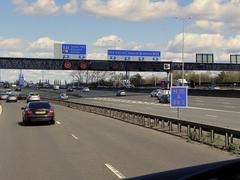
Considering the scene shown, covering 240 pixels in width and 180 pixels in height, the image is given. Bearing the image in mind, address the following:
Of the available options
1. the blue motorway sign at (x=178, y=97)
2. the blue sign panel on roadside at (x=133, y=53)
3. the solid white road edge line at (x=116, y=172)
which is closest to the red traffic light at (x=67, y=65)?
the blue sign panel on roadside at (x=133, y=53)

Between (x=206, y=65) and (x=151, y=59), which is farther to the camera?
(x=206, y=65)

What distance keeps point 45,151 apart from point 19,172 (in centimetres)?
414

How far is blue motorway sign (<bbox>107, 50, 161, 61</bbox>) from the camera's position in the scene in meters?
84.8

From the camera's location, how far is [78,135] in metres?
20.9

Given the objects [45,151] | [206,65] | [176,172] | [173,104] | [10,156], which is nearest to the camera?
[176,172]

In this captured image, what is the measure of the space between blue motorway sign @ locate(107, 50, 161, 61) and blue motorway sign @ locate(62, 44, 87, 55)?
5.11 meters

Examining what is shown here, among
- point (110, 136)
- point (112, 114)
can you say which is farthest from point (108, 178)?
point (112, 114)

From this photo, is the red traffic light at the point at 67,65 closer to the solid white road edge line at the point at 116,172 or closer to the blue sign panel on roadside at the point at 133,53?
the blue sign panel on roadside at the point at 133,53

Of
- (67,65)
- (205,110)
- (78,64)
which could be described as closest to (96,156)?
(205,110)

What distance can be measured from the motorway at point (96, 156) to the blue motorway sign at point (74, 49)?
202 feet

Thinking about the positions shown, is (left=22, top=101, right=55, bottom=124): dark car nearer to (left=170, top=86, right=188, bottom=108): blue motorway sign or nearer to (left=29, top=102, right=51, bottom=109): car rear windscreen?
(left=29, top=102, right=51, bottom=109): car rear windscreen

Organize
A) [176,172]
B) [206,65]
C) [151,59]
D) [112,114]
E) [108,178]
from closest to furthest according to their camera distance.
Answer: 1. [176,172]
2. [108,178]
3. [112,114]
4. [151,59]
5. [206,65]

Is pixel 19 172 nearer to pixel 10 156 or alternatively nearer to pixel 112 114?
pixel 10 156

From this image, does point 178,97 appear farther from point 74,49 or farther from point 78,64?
point 78,64
